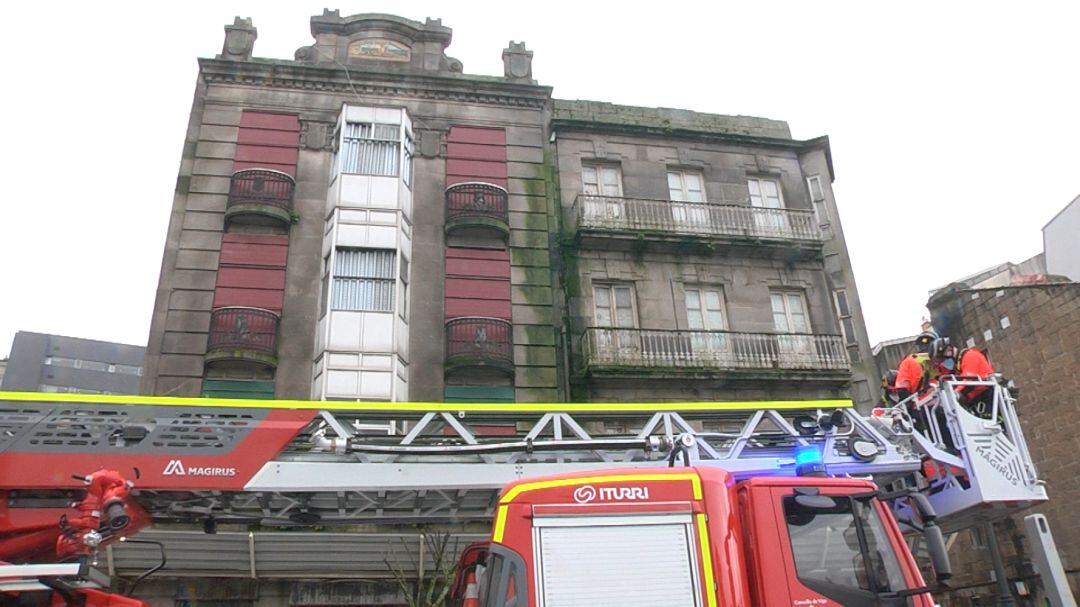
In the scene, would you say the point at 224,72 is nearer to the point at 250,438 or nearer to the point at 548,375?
the point at 548,375

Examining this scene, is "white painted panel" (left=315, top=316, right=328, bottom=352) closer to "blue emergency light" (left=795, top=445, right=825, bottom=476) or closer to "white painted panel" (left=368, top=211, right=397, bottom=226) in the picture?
"white painted panel" (left=368, top=211, right=397, bottom=226)

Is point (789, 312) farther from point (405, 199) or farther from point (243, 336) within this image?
point (243, 336)

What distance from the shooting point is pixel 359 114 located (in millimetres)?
19156

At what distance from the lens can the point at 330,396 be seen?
1566cm

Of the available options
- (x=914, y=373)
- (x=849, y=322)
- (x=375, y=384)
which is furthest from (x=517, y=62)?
(x=914, y=373)

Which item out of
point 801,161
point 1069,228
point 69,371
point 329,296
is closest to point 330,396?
point 329,296

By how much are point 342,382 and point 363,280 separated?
2660 millimetres

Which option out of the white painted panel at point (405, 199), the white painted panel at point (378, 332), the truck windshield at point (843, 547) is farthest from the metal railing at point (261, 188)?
the truck windshield at point (843, 547)

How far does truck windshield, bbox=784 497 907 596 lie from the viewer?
5598 millimetres

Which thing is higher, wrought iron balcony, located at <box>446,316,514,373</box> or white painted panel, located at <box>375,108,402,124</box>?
white painted panel, located at <box>375,108,402,124</box>

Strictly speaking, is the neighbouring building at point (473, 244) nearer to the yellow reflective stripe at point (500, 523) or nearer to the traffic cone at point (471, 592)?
the traffic cone at point (471, 592)

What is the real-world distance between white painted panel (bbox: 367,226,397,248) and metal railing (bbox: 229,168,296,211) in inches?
85.6

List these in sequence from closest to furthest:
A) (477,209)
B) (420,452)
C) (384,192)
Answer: (420,452) → (384,192) → (477,209)

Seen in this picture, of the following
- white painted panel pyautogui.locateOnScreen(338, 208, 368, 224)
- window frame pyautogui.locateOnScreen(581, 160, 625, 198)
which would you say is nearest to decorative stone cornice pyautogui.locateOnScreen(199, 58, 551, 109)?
window frame pyautogui.locateOnScreen(581, 160, 625, 198)
